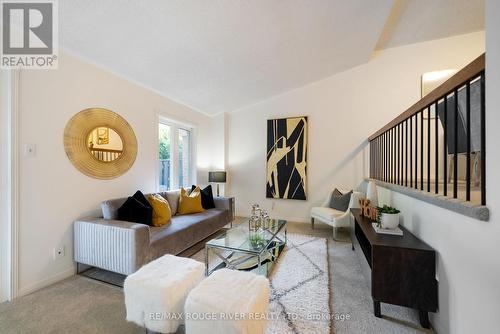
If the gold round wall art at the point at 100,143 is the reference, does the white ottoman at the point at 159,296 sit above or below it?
below

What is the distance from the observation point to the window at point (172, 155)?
3710 mm

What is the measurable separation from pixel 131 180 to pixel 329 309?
111 inches

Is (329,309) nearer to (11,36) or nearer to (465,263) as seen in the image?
(465,263)

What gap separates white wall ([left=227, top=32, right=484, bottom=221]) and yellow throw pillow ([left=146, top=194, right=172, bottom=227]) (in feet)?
7.40

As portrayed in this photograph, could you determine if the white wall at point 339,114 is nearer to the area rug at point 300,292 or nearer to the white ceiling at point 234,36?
the white ceiling at point 234,36

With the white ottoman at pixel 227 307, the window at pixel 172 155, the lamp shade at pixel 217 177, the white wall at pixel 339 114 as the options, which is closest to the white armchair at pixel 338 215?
the white wall at pixel 339 114

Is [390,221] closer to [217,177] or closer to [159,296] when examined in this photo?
[159,296]

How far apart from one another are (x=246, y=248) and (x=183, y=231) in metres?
0.90

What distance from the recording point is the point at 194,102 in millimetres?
3951

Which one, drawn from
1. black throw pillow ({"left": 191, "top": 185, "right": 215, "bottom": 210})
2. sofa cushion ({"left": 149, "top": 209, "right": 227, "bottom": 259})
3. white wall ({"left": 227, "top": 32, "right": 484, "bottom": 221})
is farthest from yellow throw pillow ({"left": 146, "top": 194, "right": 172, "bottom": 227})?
white wall ({"left": 227, "top": 32, "right": 484, "bottom": 221})

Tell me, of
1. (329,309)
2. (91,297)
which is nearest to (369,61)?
(329,309)


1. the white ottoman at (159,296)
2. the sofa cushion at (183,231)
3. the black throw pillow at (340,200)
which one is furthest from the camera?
the black throw pillow at (340,200)

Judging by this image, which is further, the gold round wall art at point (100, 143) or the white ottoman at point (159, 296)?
the gold round wall art at point (100, 143)

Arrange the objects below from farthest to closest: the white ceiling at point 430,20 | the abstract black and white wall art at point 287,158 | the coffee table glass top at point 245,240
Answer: the abstract black and white wall art at point 287,158 → the white ceiling at point 430,20 → the coffee table glass top at point 245,240
